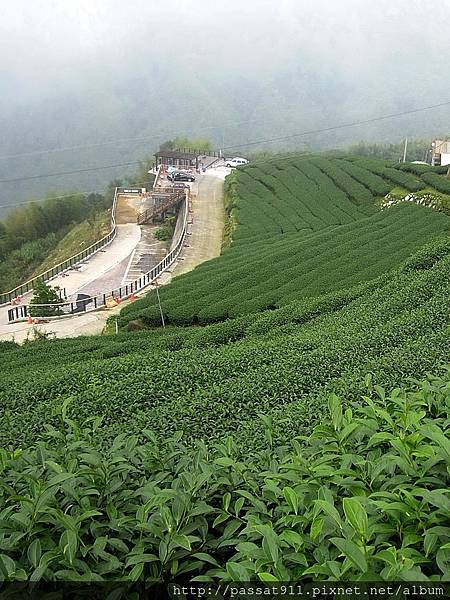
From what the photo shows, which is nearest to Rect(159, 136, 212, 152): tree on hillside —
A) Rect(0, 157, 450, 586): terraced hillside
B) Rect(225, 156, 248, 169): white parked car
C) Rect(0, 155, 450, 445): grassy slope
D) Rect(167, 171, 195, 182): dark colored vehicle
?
Rect(225, 156, 248, 169): white parked car

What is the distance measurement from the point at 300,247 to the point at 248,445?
16155 mm

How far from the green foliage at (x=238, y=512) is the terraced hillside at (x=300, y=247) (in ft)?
39.7

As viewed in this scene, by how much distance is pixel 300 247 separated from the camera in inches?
787

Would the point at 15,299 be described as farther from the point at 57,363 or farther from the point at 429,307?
the point at 429,307

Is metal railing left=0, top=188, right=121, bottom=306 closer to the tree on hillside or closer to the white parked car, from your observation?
the white parked car

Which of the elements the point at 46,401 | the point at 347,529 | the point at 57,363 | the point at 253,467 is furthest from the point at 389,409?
the point at 57,363

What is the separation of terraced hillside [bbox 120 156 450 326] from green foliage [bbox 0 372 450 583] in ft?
39.7

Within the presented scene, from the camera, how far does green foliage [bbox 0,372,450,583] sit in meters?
1.82

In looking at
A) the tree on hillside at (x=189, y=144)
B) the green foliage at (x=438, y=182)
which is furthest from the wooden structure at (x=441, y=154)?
the tree on hillside at (x=189, y=144)

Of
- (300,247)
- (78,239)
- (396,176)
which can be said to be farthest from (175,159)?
(300,247)

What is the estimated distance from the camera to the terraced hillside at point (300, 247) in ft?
51.1

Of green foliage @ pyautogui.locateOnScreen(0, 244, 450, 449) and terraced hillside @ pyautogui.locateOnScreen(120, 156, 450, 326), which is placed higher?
green foliage @ pyautogui.locateOnScreen(0, 244, 450, 449)

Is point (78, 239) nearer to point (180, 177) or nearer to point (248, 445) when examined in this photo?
point (180, 177)

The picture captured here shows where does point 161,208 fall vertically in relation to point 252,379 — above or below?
below
